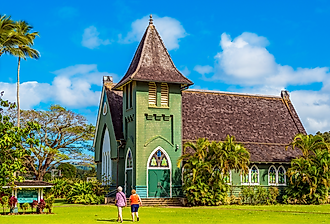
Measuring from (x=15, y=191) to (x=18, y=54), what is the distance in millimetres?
14447

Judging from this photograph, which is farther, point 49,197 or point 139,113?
point 139,113

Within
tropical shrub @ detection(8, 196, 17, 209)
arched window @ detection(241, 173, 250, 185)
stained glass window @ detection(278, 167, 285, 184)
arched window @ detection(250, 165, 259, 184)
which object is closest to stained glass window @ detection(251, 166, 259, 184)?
arched window @ detection(250, 165, 259, 184)

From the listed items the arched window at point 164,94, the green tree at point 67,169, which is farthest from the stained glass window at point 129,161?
the green tree at point 67,169

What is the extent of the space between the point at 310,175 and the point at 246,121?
7.79m

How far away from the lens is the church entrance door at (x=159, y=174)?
32062 millimetres

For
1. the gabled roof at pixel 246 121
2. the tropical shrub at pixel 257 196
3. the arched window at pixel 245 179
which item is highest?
the gabled roof at pixel 246 121

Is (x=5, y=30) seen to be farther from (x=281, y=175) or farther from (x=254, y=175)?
(x=281, y=175)

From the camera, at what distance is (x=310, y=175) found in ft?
105

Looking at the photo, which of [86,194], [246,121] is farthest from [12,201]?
[246,121]

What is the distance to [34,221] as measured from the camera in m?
18.9

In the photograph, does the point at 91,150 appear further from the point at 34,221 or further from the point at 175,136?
the point at 34,221

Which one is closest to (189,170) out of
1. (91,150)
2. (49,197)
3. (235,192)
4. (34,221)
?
(235,192)

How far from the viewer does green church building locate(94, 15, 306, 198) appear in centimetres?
3225

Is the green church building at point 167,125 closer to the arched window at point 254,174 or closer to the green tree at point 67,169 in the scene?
the arched window at point 254,174
